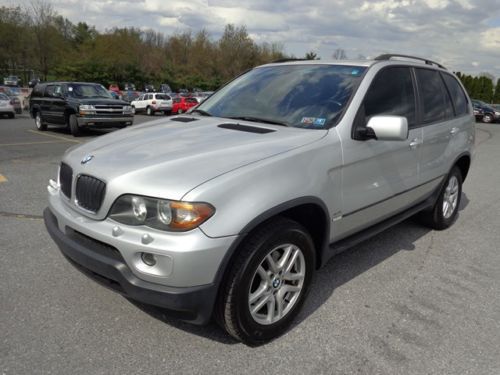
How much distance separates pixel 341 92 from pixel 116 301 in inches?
91.1

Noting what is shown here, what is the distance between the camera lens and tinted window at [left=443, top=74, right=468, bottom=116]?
4953 millimetres

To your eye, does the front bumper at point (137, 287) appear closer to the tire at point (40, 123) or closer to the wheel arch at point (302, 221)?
the wheel arch at point (302, 221)

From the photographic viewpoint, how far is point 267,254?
2643mm

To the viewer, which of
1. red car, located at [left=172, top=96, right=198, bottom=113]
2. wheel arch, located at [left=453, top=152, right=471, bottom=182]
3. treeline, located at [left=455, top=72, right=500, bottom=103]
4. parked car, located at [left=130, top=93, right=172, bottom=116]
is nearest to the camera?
wheel arch, located at [left=453, top=152, right=471, bottom=182]

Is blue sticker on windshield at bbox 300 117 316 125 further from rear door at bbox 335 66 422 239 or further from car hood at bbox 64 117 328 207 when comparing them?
rear door at bbox 335 66 422 239

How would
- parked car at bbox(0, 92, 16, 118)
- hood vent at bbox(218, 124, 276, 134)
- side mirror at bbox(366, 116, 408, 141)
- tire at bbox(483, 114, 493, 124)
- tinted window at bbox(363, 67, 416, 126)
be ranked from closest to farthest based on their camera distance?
1. side mirror at bbox(366, 116, 408, 141)
2. hood vent at bbox(218, 124, 276, 134)
3. tinted window at bbox(363, 67, 416, 126)
4. parked car at bbox(0, 92, 16, 118)
5. tire at bbox(483, 114, 493, 124)

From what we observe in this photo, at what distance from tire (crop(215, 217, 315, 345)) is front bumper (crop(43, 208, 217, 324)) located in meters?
0.16

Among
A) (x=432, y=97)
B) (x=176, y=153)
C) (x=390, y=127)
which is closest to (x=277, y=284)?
(x=176, y=153)

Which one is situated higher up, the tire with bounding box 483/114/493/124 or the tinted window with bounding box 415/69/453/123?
the tinted window with bounding box 415/69/453/123

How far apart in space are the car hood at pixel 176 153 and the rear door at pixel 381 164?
424 mm

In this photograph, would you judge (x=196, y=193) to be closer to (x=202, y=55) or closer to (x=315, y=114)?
(x=315, y=114)

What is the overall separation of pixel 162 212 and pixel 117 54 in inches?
2380

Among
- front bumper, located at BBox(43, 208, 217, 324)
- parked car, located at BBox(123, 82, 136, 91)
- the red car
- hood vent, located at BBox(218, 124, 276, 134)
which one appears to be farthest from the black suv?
parked car, located at BBox(123, 82, 136, 91)

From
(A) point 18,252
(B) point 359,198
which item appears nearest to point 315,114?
(B) point 359,198
